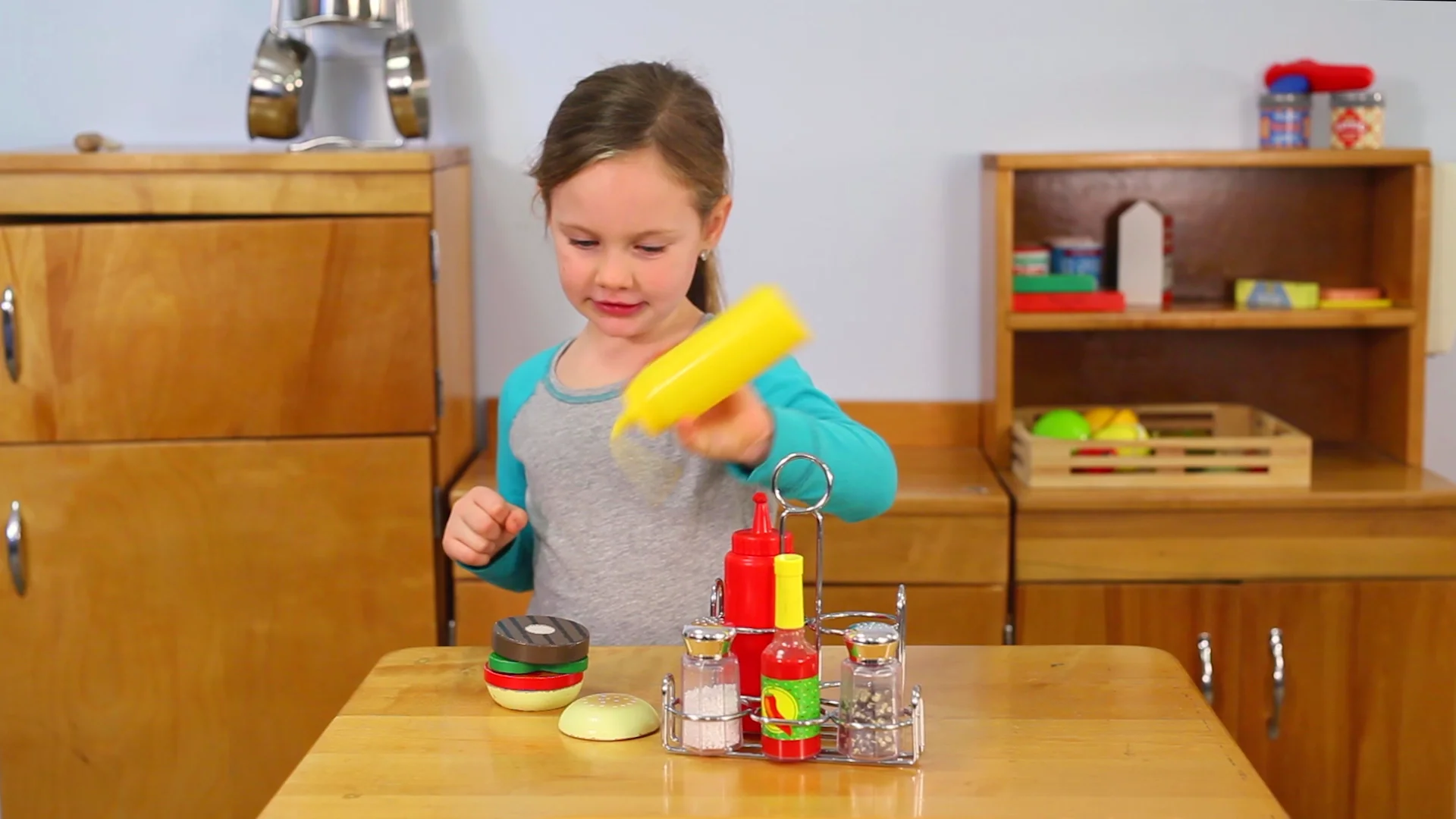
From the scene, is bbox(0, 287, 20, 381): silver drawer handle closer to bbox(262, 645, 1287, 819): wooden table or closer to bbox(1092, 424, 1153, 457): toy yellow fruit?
bbox(262, 645, 1287, 819): wooden table

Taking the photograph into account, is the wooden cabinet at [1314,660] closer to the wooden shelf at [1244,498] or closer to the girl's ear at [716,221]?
the wooden shelf at [1244,498]

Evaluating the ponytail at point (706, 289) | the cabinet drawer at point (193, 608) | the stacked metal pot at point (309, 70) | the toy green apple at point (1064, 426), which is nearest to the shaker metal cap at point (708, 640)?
the ponytail at point (706, 289)

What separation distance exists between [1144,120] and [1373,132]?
0.36 m

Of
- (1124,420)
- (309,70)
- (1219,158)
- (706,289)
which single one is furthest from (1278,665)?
(309,70)

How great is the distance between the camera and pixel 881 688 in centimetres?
112

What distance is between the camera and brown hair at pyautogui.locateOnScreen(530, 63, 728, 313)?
4.63 ft

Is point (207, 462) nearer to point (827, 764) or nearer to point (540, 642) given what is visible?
point (540, 642)

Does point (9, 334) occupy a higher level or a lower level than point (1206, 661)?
higher

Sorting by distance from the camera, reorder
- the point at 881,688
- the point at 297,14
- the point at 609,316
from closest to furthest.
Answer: the point at 881,688 → the point at 609,316 → the point at 297,14

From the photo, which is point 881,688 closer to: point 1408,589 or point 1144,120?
point 1408,589

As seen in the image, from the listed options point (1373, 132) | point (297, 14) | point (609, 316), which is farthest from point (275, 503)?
point (1373, 132)

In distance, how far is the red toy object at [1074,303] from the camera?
8.17 feet

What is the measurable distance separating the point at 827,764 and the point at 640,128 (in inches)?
24.2

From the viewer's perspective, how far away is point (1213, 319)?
7.99ft
